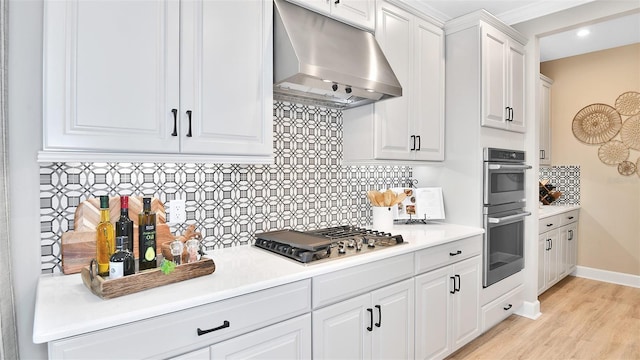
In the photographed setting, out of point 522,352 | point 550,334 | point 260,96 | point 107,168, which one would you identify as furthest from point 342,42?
point 550,334

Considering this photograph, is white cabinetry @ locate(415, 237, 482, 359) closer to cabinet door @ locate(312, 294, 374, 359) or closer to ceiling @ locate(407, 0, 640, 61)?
cabinet door @ locate(312, 294, 374, 359)

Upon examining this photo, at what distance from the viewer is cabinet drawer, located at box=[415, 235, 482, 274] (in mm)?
2246

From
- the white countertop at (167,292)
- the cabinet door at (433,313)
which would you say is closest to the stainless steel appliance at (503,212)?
the cabinet door at (433,313)

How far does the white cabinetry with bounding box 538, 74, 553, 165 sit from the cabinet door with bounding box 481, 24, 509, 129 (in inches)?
75.1

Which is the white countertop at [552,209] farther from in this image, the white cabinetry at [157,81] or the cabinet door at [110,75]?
the cabinet door at [110,75]

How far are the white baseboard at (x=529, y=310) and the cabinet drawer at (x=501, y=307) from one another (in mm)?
62

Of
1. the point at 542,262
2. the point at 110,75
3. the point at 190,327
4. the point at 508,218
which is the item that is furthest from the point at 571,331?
the point at 110,75

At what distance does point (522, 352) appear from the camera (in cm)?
268

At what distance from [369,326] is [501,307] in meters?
1.69

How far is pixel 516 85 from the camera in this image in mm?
3168

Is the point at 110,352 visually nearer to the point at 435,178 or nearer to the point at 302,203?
the point at 302,203

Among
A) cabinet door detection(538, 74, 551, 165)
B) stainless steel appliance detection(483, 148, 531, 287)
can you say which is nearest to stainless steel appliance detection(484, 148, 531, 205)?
stainless steel appliance detection(483, 148, 531, 287)

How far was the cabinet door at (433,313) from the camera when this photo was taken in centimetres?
224

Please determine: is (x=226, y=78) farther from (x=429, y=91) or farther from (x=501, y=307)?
(x=501, y=307)
